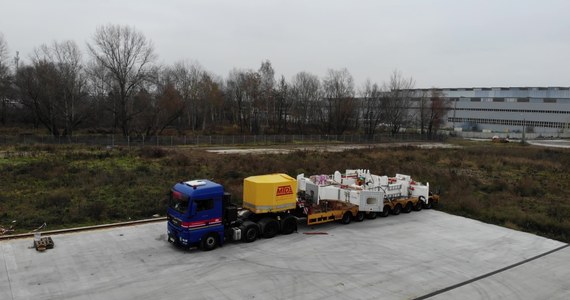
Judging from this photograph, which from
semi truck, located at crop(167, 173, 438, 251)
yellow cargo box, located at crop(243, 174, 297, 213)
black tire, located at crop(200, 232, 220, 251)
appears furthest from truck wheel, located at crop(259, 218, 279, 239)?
black tire, located at crop(200, 232, 220, 251)

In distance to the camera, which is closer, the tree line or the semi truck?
the semi truck

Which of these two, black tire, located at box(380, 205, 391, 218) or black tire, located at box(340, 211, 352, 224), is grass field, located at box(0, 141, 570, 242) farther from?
black tire, located at box(340, 211, 352, 224)

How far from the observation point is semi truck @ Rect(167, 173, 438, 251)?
14273 millimetres

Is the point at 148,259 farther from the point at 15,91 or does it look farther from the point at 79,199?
the point at 15,91

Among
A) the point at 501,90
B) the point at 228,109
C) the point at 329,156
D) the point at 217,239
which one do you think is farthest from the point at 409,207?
the point at 501,90

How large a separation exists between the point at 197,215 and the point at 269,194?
10.3 ft

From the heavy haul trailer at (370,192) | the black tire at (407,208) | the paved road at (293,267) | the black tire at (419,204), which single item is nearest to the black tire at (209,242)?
the paved road at (293,267)

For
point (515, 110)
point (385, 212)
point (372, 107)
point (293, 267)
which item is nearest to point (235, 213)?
Result: point (293, 267)

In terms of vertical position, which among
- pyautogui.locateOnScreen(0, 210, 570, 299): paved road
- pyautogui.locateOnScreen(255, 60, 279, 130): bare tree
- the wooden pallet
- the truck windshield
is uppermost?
pyautogui.locateOnScreen(255, 60, 279, 130): bare tree

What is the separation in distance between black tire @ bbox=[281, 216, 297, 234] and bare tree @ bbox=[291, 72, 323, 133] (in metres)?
66.1

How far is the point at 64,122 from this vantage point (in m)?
56.0

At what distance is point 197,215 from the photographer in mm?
14211

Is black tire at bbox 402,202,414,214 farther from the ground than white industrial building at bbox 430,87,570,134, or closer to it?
closer to it

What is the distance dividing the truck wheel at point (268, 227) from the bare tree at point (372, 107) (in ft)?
226
